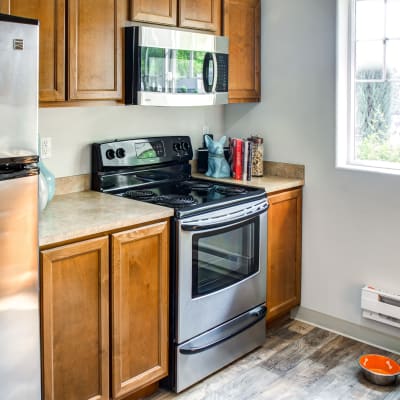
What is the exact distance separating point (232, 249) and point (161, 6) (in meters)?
1.26

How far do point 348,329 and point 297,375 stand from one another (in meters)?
0.61

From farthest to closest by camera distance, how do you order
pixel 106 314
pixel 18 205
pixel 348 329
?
pixel 348 329 → pixel 106 314 → pixel 18 205

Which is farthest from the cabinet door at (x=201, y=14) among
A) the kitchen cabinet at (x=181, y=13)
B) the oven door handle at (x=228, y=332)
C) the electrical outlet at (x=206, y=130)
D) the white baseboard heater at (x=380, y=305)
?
the white baseboard heater at (x=380, y=305)

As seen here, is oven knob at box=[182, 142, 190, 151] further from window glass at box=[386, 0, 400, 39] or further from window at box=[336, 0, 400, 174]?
window glass at box=[386, 0, 400, 39]

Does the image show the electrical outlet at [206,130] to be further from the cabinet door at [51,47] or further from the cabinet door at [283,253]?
the cabinet door at [51,47]

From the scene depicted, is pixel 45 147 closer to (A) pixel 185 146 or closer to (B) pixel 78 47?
(B) pixel 78 47

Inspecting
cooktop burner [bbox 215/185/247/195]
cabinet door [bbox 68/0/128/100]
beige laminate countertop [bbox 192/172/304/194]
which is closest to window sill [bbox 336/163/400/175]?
beige laminate countertop [bbox 192/172/304/194]

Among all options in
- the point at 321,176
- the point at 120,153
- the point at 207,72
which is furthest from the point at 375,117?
the point at 120,153

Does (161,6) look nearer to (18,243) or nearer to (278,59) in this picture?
(278,59)

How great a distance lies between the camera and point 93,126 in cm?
313

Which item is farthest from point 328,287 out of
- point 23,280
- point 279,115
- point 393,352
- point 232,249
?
point 23,280

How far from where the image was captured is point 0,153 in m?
1.95

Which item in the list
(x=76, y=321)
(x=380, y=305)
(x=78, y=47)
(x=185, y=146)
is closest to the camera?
(x=76, y=321)

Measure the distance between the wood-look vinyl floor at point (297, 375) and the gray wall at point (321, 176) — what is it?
9.2 inches
